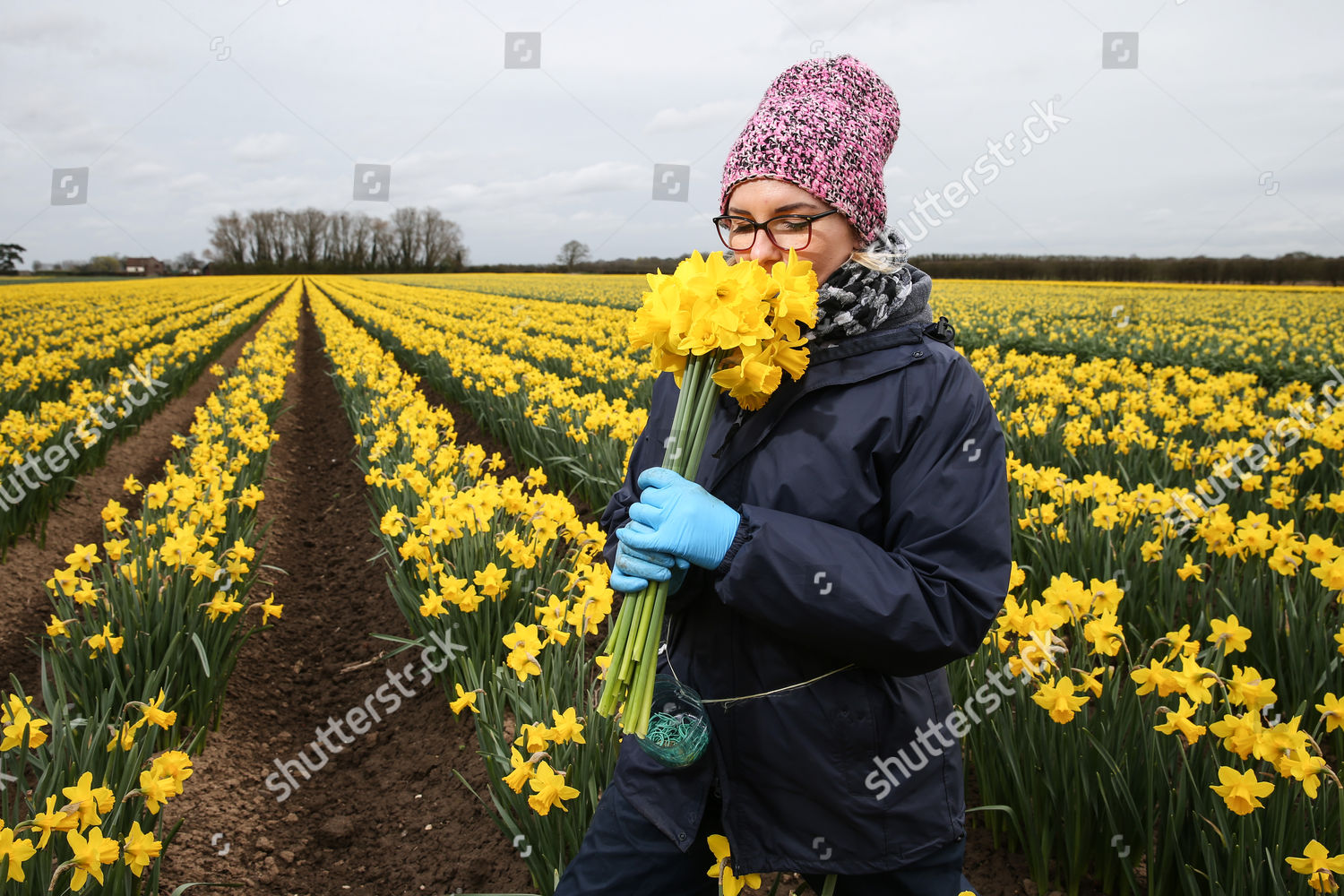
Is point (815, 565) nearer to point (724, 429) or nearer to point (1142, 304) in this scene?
point (724, 429)

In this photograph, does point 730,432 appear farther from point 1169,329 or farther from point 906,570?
point 1169,329

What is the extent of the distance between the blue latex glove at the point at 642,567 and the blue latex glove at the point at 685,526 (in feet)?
0.07

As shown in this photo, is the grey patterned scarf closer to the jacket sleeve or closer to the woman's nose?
the woman's nose

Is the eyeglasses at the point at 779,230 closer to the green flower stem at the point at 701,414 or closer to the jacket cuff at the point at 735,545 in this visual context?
the green flower stem at the point at 701,414

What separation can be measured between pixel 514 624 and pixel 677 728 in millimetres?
838

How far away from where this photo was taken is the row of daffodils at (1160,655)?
5.31 feet

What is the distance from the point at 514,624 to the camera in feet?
6.77

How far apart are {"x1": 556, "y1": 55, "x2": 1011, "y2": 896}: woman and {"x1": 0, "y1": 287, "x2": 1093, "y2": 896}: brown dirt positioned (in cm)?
41

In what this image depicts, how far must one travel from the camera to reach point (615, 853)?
1.47 meters

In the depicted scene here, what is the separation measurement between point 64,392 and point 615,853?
969cm

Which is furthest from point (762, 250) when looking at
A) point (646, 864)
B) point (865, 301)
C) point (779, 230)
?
point (646, 864)

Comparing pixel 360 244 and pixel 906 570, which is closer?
pixel 906 570

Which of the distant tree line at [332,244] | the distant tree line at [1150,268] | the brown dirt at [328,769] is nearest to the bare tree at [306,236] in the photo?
the distant tree line at [332,244]

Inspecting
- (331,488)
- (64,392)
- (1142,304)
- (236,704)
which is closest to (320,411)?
(64,392)
